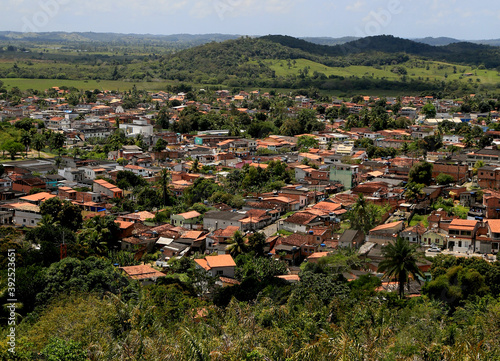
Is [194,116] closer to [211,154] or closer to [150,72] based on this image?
[211,154]

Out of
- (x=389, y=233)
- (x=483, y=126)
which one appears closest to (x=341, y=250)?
(x=389, y=233)

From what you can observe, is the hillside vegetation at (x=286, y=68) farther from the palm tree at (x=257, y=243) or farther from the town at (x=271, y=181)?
the palm tree at (x=257, y=243)

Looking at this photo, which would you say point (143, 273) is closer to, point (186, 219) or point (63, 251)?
point (63, 251)

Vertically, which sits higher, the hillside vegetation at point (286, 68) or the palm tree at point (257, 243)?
the hillside vegetation at point (286, 68)

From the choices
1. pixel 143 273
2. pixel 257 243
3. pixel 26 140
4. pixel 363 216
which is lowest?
pixel 143 273

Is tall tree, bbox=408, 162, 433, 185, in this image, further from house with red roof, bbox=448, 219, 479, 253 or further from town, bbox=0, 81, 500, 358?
house with red roof, bbox=448, 219, 479, 253

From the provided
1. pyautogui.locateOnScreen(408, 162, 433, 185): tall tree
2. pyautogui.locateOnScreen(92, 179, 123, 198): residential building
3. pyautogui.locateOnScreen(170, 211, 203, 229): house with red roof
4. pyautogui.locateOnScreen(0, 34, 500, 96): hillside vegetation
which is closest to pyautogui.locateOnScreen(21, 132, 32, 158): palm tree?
pyautogui.locateOnScreen(92, 179, 123, 198): residential building

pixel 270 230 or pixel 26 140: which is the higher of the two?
pixel 26 140

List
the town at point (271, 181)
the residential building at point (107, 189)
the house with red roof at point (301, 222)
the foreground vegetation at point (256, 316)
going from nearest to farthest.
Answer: the foreground vegetation at point (256, 316) → the town at point (271, 181) → the house with red roof at point (301, 222) → the residential building at point (107, 189)

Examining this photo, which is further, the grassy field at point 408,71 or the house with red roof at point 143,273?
the grassy field at point 408,71

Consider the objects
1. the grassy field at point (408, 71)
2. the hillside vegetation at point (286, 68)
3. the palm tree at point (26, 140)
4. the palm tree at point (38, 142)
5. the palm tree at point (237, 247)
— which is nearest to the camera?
the palm tree at point (237, 247)

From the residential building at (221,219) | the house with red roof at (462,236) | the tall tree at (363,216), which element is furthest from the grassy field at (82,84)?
the house with red roof at (462,236)

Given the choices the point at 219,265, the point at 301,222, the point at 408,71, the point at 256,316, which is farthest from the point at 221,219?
the point at 408,71
